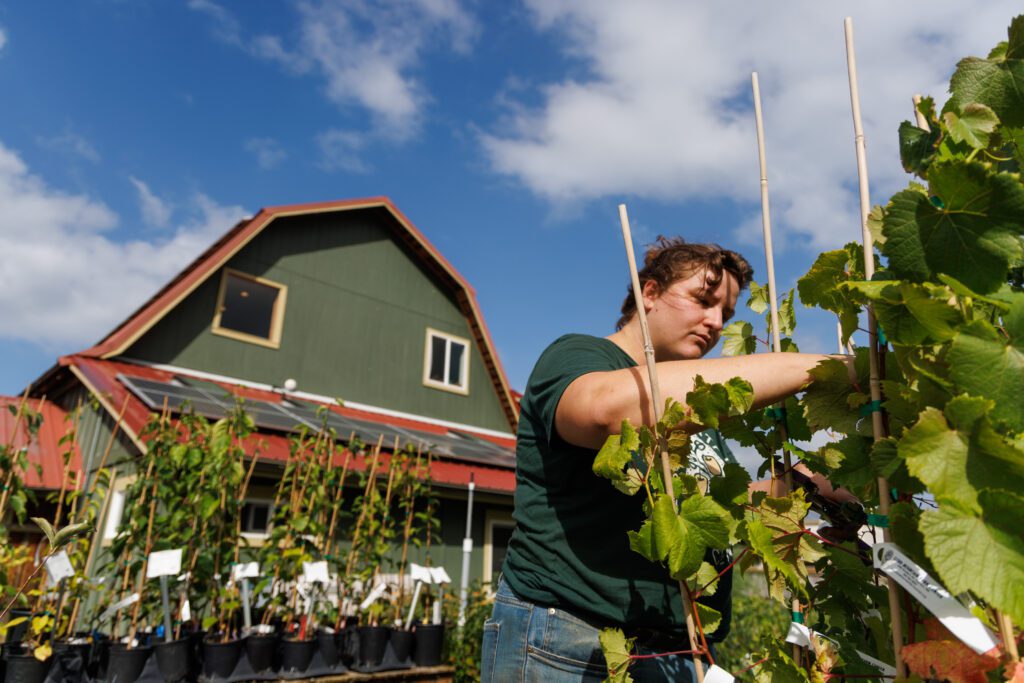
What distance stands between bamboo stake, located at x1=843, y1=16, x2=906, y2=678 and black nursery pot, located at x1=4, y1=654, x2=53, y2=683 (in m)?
4.11

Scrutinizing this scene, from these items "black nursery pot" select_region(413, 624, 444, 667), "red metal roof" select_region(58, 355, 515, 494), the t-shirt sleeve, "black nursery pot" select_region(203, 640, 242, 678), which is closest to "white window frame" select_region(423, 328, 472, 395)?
"red metal roof" select_region(58, 355, 515, 494)

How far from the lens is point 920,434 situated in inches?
25.5

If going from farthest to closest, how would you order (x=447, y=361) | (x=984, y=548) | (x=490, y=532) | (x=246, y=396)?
(x=447, y=361)
(x=490, y=532)
(x=246, y=396)
(x=984, y=548)

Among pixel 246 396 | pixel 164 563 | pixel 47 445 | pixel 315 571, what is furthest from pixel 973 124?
pixel 47 445

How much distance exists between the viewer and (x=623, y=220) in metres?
1.07

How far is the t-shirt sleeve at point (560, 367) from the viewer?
48.0 inches

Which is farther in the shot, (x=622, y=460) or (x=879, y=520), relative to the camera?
(x=622, y=460)

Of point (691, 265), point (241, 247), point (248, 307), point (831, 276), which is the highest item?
point (241, 247)

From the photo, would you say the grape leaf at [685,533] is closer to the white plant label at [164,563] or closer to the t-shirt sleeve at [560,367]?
the t-shirt sleeve at [560,367]

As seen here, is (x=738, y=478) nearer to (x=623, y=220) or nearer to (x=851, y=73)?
(x=623, y=220)

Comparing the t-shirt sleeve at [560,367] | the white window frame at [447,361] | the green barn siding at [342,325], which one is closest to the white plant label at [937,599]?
the t-shirt sleeve at [560,367]

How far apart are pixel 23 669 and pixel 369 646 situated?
6.42 feet

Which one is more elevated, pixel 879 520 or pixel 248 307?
pixel 248 307

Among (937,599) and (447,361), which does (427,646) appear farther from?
(447,361)
